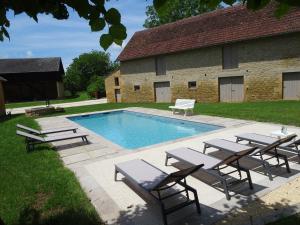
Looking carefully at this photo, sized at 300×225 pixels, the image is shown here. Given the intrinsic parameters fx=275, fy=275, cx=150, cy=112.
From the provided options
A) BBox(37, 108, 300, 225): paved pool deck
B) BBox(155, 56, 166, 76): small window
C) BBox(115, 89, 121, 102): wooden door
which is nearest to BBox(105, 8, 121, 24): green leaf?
BBox(37, 108, 300, 225): paved pool deck

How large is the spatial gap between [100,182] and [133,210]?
178 centimetres

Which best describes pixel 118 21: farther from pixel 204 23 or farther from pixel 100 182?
pixel 204 23

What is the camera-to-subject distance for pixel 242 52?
21.0 meters

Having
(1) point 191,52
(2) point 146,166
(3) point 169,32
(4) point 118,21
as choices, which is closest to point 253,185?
(2) point 146,166

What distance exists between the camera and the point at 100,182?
685 cm

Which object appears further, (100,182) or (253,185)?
(100,182)

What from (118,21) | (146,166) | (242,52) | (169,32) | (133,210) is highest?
(169,32)

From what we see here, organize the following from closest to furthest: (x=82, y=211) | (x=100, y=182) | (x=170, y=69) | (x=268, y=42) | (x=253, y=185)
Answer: (x=82, y=211) < (x=253, y=185) < (x=100, y=182) < (x=268, y=42) < (x=170, y=69)

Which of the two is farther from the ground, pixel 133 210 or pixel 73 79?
pixel 73 79

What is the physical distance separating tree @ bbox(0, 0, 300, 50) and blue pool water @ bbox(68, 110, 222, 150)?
10060 millimetres

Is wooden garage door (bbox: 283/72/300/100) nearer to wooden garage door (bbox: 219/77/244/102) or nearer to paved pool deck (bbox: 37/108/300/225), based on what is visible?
wooden garage door (bbox: 219/77/244/102)

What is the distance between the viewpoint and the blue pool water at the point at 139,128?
1309 centimetres

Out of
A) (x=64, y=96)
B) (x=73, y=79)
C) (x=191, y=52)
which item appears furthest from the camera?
(x=73, y=79)

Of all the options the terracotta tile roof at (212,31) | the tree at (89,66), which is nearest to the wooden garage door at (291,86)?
the terracotta tile roof at (212,31)
